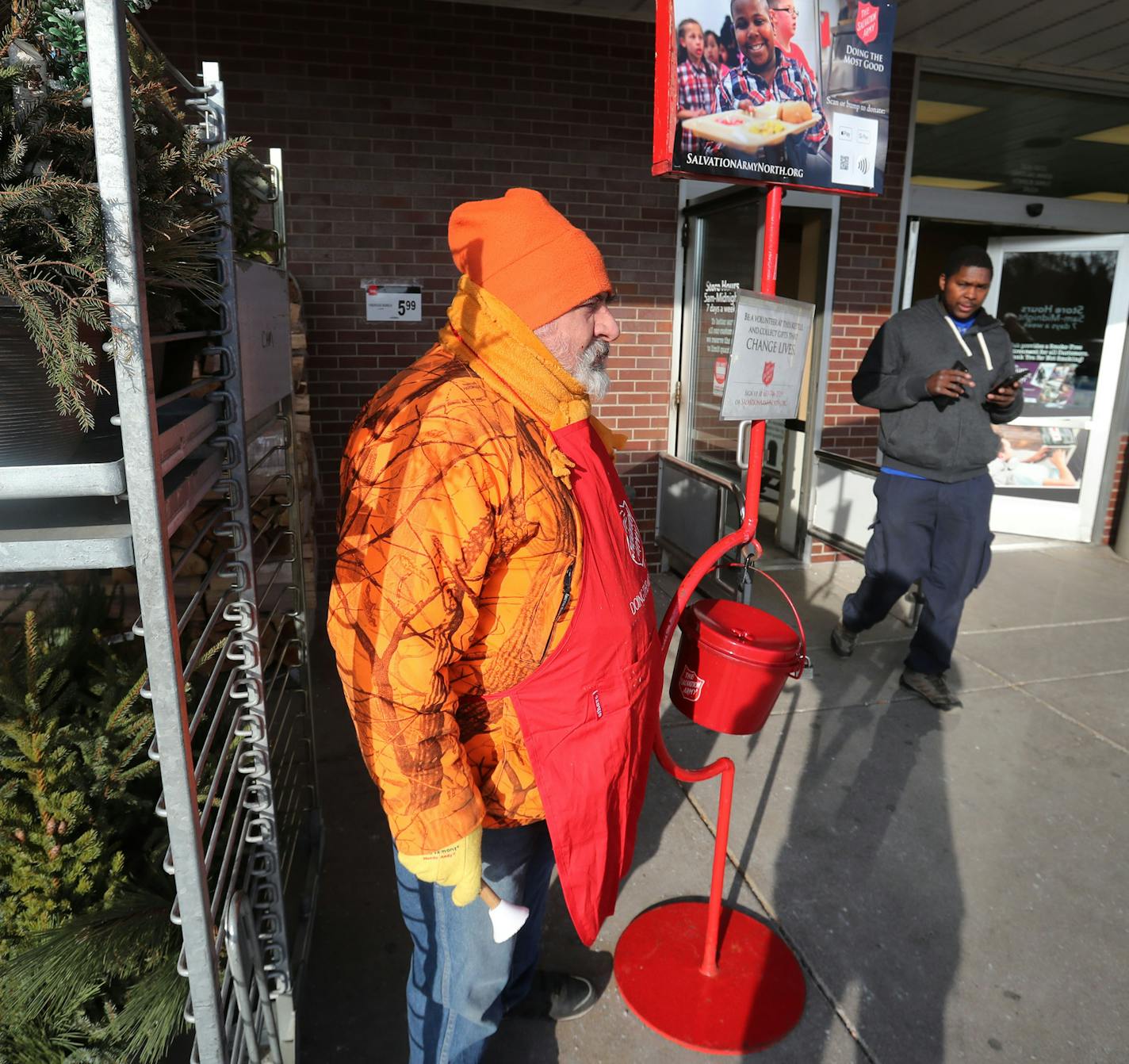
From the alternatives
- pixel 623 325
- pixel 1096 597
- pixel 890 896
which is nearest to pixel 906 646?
pixel 1096 597

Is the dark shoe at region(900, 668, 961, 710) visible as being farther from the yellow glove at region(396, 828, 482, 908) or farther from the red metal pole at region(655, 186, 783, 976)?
the yellow glove at region(396, 828, 482, 908)

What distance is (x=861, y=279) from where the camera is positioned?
5898 millimetres

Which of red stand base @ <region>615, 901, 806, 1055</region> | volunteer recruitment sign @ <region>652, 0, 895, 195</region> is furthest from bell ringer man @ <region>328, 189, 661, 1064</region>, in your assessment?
volunteer recruitment sign @ <region>652, 0, 895, 195</region>

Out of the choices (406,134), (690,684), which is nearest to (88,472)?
(690,684)

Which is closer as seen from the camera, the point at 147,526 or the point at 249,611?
the point at 147,526

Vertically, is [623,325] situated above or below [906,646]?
above

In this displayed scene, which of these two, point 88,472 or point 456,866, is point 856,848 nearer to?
point 456,866

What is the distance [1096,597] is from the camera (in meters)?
5.61

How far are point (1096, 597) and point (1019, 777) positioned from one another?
2794 mm

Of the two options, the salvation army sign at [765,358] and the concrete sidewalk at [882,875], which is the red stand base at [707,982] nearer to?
the concrete sidewalk at [882,875]

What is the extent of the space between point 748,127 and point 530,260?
3.88ft

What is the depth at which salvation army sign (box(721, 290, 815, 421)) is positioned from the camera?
8.23ft

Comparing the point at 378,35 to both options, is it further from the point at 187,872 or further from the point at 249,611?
the point at 187,872

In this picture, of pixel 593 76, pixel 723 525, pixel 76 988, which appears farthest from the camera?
pixel 593 76
